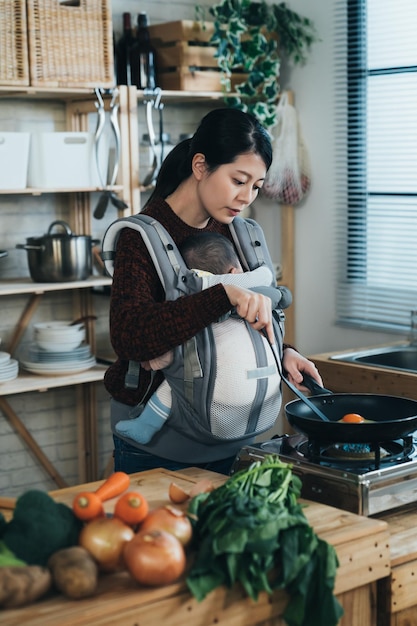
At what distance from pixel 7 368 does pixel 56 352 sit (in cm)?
23

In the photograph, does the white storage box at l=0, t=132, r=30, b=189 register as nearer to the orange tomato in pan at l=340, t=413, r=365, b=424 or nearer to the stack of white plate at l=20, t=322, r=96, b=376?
the stack of white plate at l=20, t=322, r=96, b=376

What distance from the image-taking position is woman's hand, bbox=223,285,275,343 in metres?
2.16

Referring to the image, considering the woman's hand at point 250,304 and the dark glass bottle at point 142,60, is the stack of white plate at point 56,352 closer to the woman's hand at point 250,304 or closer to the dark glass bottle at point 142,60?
the dark glass bottle at point 142,60

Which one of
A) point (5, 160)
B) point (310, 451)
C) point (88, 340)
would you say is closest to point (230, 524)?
point (310, 451)

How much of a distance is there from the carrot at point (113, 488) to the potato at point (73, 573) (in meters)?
0.31

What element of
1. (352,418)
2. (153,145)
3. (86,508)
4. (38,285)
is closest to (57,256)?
(38,285)

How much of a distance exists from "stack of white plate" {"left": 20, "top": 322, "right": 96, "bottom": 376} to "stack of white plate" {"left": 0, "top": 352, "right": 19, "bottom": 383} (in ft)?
0.33

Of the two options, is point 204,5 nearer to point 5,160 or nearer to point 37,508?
point 5,160

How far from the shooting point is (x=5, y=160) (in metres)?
3.93

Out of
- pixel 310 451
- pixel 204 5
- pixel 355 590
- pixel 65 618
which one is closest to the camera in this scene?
pixel 65 618

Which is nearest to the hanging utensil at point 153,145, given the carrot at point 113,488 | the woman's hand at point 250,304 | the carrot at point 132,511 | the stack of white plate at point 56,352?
the stack of white plate at point 56,352

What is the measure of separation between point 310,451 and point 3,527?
0.77 m

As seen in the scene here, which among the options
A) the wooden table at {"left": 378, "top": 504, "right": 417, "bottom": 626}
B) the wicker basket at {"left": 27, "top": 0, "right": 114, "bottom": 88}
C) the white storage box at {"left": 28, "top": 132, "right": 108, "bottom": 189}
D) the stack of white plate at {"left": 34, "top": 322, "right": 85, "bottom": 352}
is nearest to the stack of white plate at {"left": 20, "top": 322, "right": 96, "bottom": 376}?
the stack of white plate at {"left": 34, "top": 322, "right": 85, "bottom": 352}

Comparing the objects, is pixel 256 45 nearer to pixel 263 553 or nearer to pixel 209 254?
pixel 209 254
